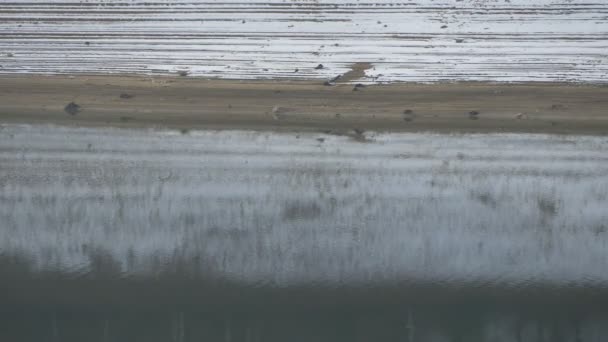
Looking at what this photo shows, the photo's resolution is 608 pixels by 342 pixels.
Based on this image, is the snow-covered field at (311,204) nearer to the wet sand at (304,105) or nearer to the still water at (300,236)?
the still water at (300,236)

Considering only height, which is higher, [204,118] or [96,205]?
[204,118]

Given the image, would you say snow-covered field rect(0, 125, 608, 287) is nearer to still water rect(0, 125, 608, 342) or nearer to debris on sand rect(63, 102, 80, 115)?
still water rect(0, 125, 608, 342)

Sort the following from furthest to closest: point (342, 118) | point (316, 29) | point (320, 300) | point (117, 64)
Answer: point (316, 29) → point (117, 64) → point (342, 118) → point (320, 300)

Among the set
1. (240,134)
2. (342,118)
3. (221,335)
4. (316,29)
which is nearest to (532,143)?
(342,118)

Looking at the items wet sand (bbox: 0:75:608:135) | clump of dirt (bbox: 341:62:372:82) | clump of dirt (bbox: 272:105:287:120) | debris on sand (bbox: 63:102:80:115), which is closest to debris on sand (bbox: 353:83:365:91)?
wet sand (bbox: 0:75:608:135)

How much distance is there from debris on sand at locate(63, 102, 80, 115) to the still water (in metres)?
0.88

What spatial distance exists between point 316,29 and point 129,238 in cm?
854

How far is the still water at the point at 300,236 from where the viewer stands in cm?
681

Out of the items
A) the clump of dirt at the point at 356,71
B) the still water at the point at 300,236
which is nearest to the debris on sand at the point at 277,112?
the still water at the point at 300,236

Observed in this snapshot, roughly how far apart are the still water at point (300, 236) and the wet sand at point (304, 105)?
0.55 meters

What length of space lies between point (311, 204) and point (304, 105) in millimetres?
3932

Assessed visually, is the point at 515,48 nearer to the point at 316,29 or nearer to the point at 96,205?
the point at 316,29

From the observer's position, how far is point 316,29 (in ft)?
53.2

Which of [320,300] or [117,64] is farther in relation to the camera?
[117,64]
